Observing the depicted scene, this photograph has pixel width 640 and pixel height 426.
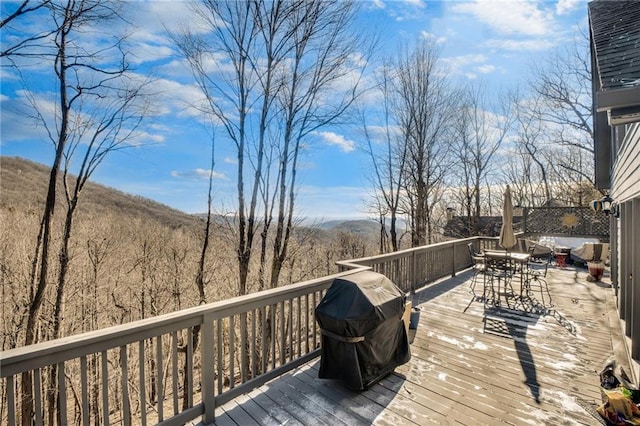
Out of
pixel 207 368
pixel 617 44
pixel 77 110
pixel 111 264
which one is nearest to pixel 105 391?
pixel 207 368

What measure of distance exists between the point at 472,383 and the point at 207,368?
2673 millimetres

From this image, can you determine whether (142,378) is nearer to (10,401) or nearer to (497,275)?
(10,401)

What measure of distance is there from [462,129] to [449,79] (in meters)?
3.14

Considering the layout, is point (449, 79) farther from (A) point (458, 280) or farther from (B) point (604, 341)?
(B) point (604, 341)

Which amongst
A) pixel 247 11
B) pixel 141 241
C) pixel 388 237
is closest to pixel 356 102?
pixel 247 11

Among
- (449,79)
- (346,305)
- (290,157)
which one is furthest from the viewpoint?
(449,79)

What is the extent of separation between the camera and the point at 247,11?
8.53 m

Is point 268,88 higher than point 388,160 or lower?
higher

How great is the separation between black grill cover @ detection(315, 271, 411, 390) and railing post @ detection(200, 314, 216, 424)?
1052 millimetres

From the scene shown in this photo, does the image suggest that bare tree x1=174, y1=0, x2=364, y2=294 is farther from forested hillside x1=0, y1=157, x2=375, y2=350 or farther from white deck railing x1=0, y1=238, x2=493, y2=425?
white deck railing x1=0, y1=238, x2=493, y2=425

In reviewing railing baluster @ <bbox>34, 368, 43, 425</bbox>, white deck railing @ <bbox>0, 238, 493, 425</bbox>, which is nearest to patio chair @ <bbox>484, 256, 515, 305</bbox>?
white deck railing @ <bbox>0, 238, 493, 425</bbox>

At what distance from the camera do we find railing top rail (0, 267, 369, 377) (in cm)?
173

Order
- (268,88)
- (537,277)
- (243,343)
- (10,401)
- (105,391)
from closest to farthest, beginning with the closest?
(10,401)
(105,391)
(243,343)
(537,277)
(268,88)

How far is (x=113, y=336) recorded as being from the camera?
2.10 meters
